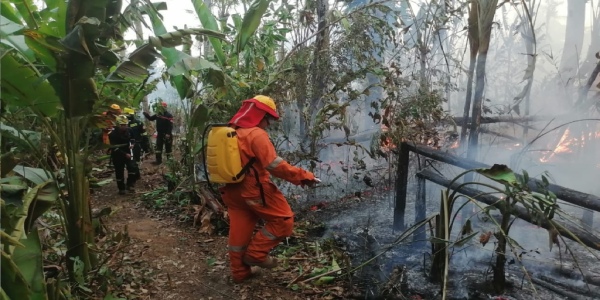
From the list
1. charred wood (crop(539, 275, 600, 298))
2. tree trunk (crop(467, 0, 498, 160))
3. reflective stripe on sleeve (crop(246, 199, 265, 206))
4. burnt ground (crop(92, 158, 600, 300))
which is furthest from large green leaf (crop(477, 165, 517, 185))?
tree trunk (crop(467, 0, 498, 160))

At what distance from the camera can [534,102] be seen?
436 inches

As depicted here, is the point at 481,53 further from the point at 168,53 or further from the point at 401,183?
the point at 168,53

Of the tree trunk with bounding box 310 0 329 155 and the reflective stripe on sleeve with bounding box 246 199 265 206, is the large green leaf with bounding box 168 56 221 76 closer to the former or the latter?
the reflective stripe on sleeve with bounding box 246 199 265 206

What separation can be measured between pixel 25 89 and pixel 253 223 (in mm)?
2278

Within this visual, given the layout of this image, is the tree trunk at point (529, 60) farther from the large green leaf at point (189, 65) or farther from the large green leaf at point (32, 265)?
the large green leaf at point (32, 265)

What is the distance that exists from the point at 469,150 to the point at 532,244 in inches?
60.6

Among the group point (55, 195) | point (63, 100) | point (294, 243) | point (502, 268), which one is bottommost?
point (294, 243)

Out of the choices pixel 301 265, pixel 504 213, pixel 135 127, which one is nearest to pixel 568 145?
pixel 504 213

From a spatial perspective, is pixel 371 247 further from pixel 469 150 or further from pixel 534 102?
pixel 534 102

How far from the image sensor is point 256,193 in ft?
12.1

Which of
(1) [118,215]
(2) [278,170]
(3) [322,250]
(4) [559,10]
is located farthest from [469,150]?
(4) [559,10]

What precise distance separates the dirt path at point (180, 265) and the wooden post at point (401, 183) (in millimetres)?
2183

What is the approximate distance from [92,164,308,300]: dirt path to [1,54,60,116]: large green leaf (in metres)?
1.80

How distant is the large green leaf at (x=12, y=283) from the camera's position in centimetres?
159
